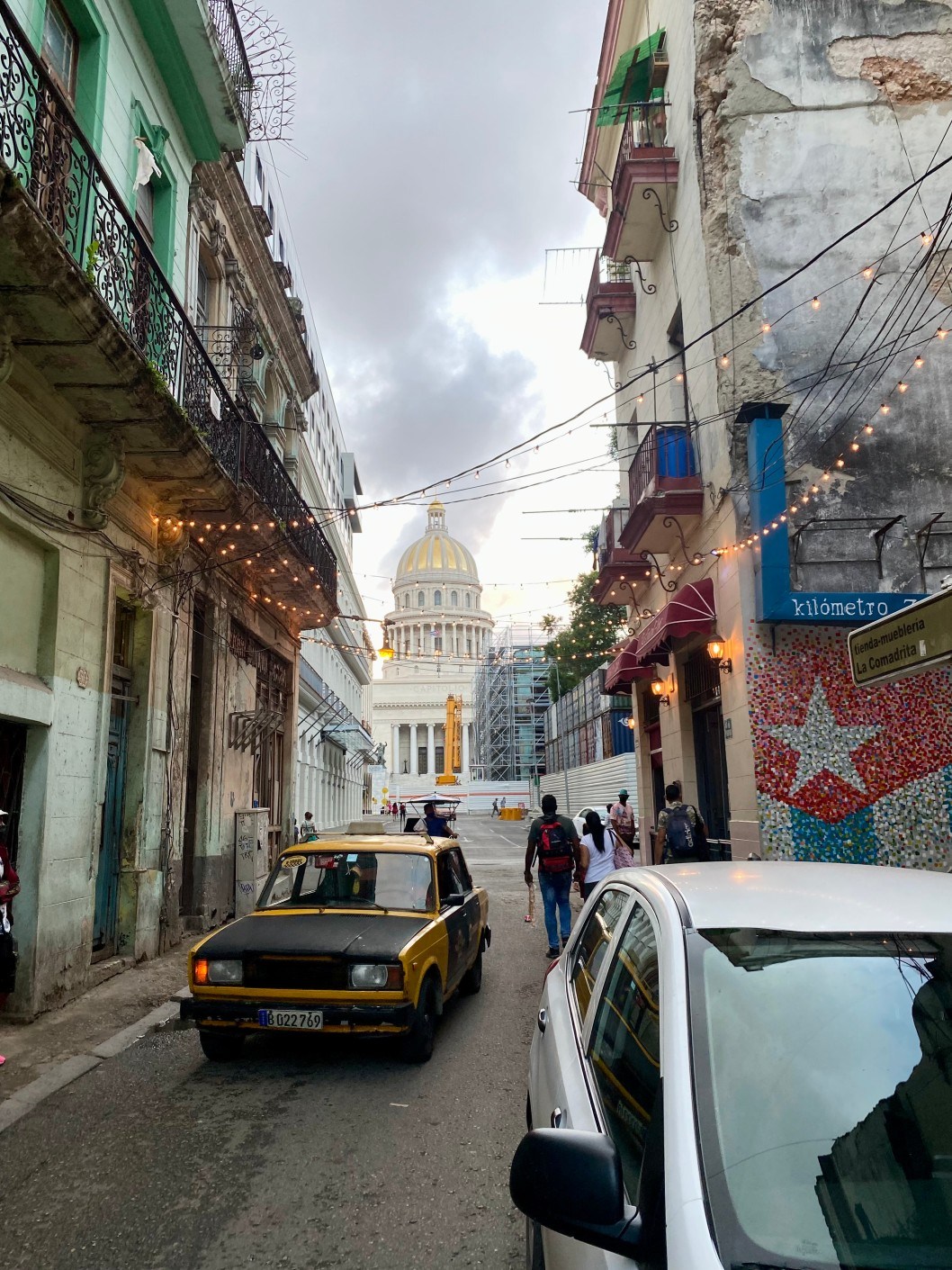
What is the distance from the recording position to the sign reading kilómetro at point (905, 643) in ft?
18.6

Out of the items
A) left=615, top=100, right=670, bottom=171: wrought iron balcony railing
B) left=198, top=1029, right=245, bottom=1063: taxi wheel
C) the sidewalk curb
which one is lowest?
the sidewalk curb

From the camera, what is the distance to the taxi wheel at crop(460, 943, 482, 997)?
7855 millimetres

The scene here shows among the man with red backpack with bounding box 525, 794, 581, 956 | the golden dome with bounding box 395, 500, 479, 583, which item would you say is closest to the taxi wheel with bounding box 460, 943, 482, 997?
the man with red backpack with bounding box 525, 794, 581, 956

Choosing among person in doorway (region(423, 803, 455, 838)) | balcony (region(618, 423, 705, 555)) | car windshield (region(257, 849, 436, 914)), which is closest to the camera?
car windshield (region(257, 849, 436, 914))

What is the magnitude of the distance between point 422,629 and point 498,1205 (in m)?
113

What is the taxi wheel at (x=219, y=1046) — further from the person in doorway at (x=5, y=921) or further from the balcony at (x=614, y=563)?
the balcony at (x=614, y=563)

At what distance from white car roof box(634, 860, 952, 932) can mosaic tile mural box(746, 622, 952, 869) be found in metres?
7.78

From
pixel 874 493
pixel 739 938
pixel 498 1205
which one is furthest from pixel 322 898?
pixel 874 493

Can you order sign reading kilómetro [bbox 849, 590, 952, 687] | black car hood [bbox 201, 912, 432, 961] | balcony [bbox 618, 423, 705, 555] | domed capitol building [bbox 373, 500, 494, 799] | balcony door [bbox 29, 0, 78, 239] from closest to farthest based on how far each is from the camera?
black car hood [bbox 201, 912, 432, 961] → sign reading kilómetro [bbox 849, 590, 952, 687] → balcony door [bbox 29, 0, 78, 239] → balcony [bbox 618, 423, 705, 555] → domed capitol building [bbox 373, 500, 494, 799]

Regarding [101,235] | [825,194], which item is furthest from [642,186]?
[101,235]

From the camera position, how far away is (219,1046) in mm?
5883

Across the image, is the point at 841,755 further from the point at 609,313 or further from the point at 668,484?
the point at 609,313

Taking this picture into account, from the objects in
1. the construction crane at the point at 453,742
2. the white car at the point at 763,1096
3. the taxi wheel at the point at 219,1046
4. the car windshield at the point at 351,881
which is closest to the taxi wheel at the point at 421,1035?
the car windshield at the point at 351,881

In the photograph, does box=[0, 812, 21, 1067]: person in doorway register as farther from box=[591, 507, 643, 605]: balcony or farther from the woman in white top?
box=[591, 507, 643, 605]: balcony
